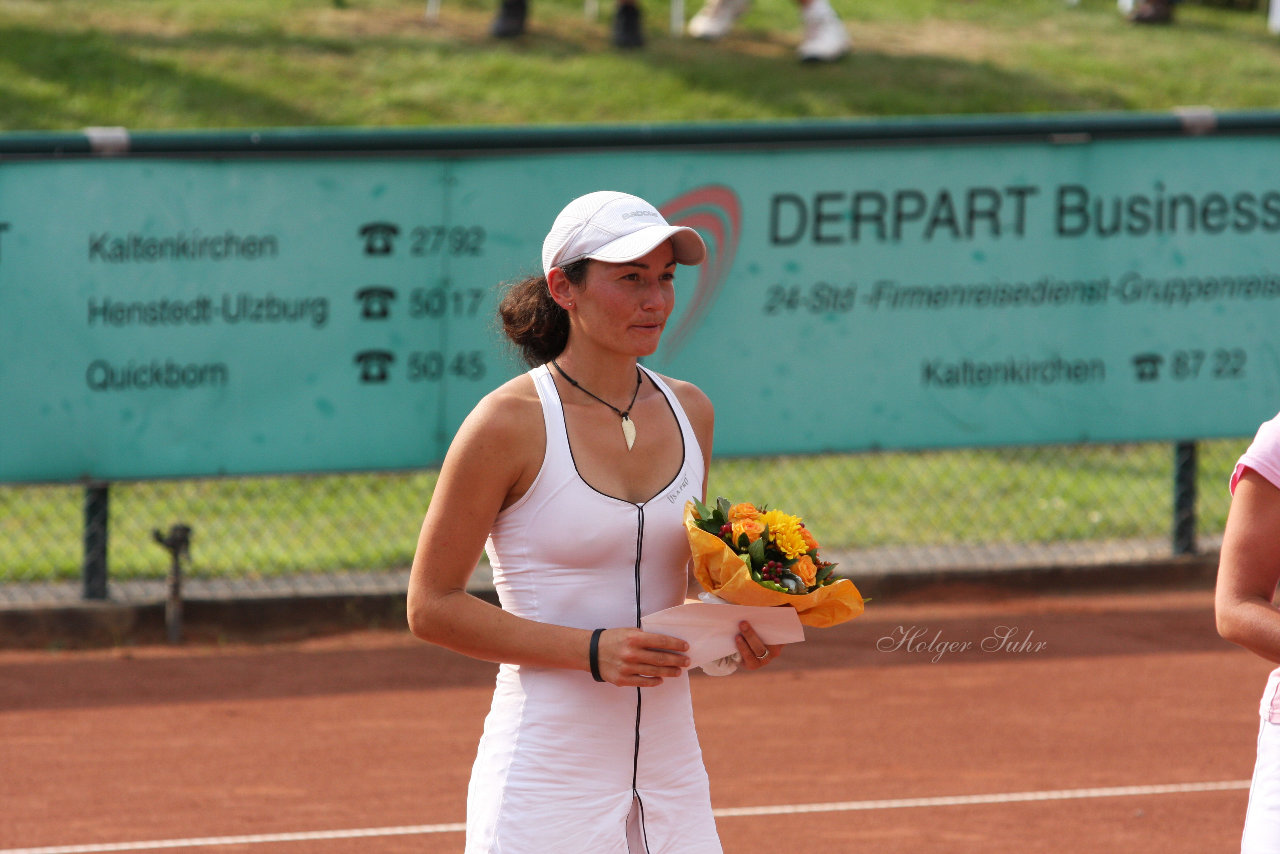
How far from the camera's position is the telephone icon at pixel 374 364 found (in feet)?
25.0

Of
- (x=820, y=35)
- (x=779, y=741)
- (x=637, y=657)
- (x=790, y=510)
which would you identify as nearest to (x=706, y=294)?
(x=790, y=510)

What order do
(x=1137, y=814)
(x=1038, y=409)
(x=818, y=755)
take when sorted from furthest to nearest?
(x=1038, y=409), (x=818, y=755), (x=1137, y=814)

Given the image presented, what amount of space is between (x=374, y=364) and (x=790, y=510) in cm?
311

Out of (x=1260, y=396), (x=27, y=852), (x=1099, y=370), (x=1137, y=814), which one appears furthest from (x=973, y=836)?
(x=1260, y=396)

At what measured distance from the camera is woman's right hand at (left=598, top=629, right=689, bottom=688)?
2.67m

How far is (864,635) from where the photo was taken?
7.72 m

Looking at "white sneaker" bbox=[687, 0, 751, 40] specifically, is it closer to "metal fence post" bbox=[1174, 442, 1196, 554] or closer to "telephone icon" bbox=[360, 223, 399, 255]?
"metal fence post" bbox=[1174, 442, 1196, 554]

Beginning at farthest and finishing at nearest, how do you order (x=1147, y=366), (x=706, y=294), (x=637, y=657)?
(x=1147, y=366), (x=706, y=294), (x=637, y=657)

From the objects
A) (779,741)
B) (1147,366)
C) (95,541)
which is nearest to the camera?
(779,741)

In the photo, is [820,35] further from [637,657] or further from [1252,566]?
[637,657]

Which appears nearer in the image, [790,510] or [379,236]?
[379,236]

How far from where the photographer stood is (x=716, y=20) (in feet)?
50.3

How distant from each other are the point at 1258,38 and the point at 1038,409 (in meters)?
11.1

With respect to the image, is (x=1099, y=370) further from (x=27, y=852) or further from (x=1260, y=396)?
(x=27, y=852)
